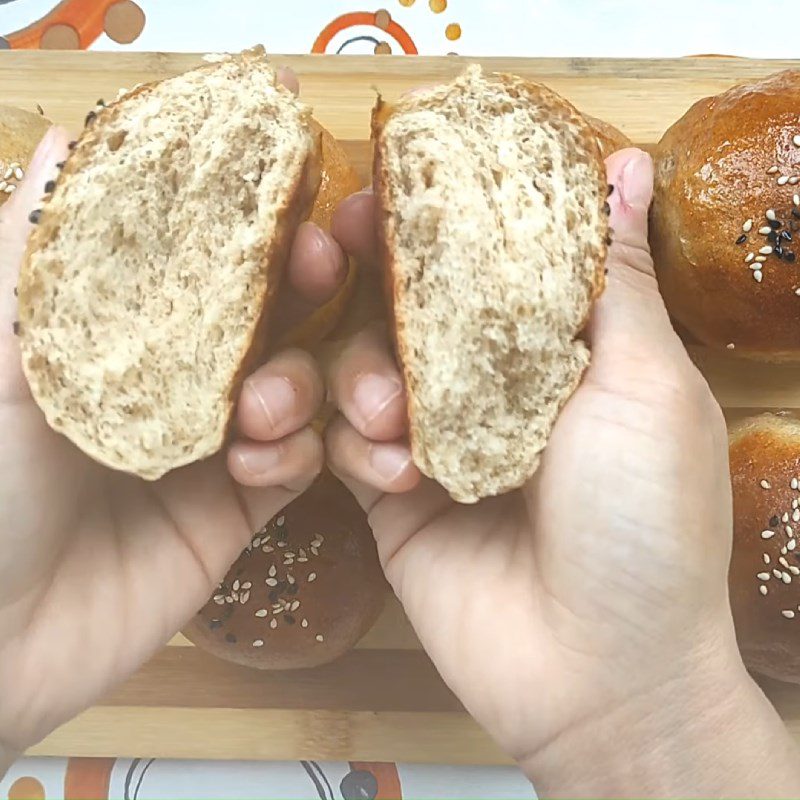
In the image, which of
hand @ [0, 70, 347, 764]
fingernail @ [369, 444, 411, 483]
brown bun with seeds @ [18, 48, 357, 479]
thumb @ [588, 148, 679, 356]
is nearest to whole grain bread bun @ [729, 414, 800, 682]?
thumb @ [588, 148, 679, 356]

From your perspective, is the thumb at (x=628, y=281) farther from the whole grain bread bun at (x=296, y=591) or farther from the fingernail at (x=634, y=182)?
the whole grain bread bun at (x=296, y=591)

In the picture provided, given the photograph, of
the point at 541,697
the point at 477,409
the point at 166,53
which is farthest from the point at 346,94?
the point at 541,697

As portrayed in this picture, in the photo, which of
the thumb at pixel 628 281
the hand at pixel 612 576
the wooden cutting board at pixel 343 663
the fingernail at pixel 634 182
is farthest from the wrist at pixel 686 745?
the fingernail at pixel 634 182

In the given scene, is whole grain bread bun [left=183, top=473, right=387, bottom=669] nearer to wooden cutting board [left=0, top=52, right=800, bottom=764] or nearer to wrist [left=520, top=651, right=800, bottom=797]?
wooden cutting board [left=0, top=52, right=800, bottom=764]

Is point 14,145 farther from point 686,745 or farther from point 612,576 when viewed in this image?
point 686,745

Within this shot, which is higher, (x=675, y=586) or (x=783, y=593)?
(x=675, y=586)

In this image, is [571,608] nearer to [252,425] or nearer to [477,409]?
[477,409]
